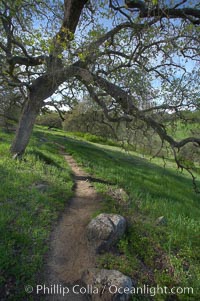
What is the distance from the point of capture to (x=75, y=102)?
1057cm

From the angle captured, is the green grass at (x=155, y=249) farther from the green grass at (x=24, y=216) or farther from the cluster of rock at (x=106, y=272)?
the green grass at (x=24, y=216)

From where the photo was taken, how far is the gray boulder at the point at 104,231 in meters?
4.00

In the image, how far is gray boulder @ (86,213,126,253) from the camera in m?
4.00

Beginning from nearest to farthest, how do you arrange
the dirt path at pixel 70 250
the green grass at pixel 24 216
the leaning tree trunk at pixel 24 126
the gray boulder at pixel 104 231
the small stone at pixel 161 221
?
the green grass at pixel 24 216 < the dirt path at pixel 70 250 < the gray boulder at pixel 104 231 < the small stone at pixel 161 221 < the leaning tree trunk at pixel 24 126

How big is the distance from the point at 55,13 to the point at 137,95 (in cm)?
455

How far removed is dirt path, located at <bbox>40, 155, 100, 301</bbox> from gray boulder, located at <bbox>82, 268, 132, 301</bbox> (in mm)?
155

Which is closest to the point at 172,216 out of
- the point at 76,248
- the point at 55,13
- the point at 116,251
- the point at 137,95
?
the point at 116,251

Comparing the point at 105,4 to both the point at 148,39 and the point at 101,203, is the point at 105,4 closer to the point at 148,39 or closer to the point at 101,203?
the point at 148,39

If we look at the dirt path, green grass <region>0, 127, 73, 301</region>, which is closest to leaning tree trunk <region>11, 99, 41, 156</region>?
green grass <region>0, 127, 73, 301</region>

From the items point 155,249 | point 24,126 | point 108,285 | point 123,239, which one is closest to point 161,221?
point 155,249

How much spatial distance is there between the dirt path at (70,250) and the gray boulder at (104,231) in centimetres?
18

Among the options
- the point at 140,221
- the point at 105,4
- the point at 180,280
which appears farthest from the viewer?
the point at 105,4

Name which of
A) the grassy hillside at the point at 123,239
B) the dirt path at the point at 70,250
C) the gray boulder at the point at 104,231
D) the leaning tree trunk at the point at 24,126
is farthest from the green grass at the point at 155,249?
the leaning tree trunk at the point at 24,126

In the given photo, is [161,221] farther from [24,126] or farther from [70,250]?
[24,126]
